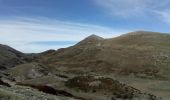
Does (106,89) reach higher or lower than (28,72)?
lower

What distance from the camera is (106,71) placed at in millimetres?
110562

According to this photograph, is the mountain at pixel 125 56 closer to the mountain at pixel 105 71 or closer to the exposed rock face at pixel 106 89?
the mountain at pixel 105 71

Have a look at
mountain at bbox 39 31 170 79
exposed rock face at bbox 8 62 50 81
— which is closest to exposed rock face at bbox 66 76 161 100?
exposed rock face at bbox 8 62 50 81

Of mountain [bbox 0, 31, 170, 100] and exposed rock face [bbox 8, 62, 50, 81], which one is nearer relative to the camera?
mountain [bbox 0, 31, 170, 100]

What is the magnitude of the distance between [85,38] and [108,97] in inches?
4413

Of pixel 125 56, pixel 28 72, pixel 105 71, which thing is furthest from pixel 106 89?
pixel 125 56

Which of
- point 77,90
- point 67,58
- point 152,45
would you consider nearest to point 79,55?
point 67,58

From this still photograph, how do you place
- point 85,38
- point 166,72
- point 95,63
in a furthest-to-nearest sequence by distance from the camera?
point 85,38
point 95,63
point 166,72

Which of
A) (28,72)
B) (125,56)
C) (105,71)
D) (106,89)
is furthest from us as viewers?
(125,56)

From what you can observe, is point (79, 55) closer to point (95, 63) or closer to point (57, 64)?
point (57, 64)

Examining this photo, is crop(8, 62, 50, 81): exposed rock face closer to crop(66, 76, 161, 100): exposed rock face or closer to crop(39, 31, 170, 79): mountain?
crop(39, 31, 170, 79): mountain

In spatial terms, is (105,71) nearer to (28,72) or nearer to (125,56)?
(125,56)

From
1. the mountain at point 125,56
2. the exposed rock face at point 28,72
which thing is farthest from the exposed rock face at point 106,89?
the mountain at point 125,56

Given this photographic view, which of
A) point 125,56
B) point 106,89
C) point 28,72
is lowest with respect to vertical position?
point 106,89
